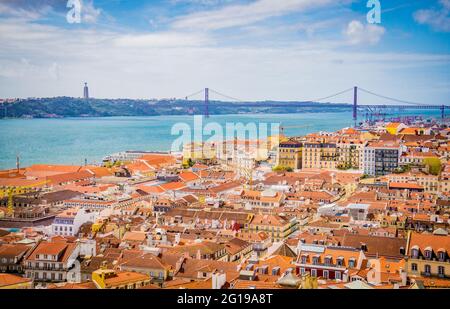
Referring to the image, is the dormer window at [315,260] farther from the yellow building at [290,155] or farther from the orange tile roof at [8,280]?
the yellow building at [290,155]

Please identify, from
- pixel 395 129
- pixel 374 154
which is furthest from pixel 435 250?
pixel 395 129

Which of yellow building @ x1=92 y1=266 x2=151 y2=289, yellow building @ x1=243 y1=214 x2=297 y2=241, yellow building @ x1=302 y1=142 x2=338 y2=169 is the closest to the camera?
yellow building @ x1=92 y1=266 x2=151 y2=289

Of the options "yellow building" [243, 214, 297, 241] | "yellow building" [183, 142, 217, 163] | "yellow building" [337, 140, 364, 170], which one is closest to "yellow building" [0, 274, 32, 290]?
"yellow building" [243, 214, 297, 241]

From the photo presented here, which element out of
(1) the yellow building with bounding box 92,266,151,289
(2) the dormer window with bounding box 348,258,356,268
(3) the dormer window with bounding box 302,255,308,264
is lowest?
(2) the dormer window with bounding box 348,258,356,268

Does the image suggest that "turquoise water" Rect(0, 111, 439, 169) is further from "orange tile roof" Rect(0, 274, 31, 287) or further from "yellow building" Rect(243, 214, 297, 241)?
"orange tile roof" Rect(0, 274, 31, 287)
